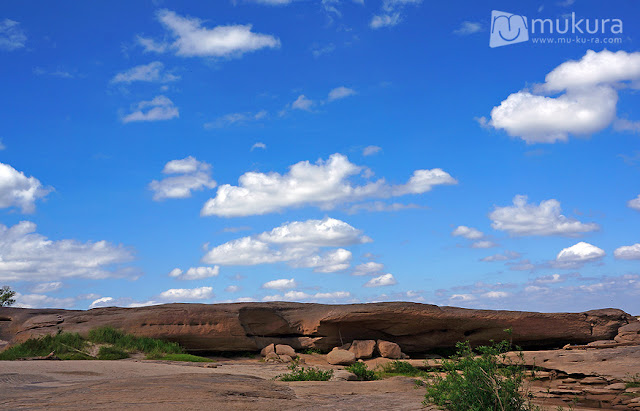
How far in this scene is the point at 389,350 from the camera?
19000 mm

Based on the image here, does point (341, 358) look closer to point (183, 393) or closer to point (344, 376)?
point (344, 376)

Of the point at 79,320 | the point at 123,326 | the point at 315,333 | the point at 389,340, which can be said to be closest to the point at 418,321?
the point at 389,340

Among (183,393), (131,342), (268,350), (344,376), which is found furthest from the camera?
(268,350)

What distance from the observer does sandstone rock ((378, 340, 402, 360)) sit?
19.0m

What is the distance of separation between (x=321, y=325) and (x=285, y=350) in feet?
6.09

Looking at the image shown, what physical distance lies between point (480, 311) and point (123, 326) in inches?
542

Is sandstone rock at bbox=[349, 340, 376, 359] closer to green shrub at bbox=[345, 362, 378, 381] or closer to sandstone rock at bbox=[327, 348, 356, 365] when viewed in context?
sandstone rock at bbox=[327, 348, 356, 365]

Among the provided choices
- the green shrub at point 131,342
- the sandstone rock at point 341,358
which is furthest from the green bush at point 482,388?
the green shrub at point 131,342

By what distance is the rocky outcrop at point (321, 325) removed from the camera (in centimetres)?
2033

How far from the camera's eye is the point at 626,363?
47.6 ft

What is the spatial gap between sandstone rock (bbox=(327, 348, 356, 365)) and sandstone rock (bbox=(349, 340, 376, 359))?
2.63ft

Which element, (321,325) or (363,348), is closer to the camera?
(363,348)

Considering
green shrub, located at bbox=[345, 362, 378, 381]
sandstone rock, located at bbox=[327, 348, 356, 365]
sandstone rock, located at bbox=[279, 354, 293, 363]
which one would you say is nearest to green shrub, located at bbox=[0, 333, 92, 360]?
sandstone rock, located at bbox=[279, 354, 293, 363]

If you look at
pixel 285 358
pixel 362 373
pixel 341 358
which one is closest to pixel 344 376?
pixel 362 373
